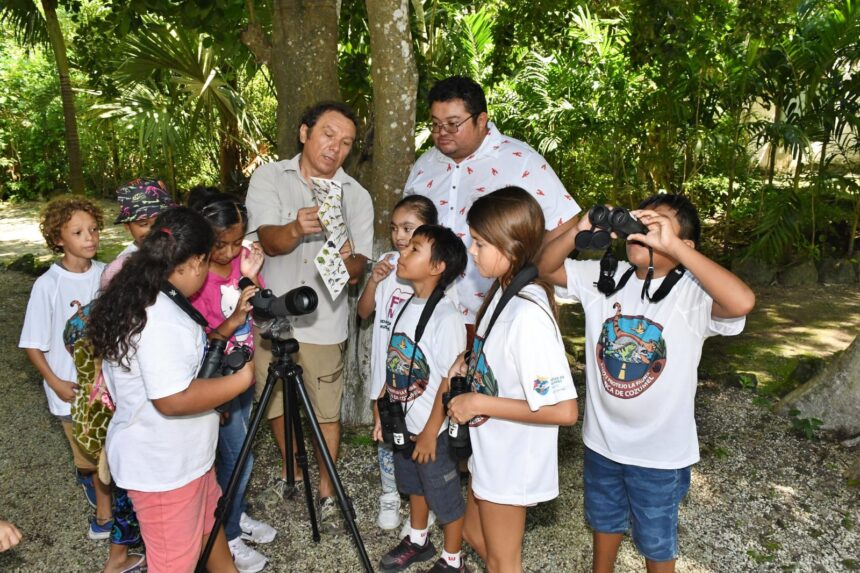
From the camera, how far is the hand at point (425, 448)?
2549 millimetres

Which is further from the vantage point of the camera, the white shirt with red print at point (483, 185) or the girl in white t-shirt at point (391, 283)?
the white shirt with red print at point (483, 185)

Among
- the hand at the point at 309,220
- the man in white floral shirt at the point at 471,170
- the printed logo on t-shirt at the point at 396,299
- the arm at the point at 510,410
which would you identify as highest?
the man in white floral shirt at the point at 471,170

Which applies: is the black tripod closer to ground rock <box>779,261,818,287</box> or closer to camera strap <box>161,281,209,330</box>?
camera strap <box>161,281,209,330</box>

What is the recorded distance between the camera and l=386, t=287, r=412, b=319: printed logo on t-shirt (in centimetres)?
294

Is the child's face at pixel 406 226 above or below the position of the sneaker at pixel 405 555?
above

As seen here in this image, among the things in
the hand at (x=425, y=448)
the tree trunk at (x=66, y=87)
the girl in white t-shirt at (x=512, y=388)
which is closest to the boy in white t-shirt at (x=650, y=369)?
the girl in white t-shirt at (x=512, y=388)

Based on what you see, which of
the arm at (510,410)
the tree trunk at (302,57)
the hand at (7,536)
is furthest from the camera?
the tree trunk at (302,57)

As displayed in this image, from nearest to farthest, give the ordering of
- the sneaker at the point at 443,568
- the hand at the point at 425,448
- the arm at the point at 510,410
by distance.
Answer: the arm at the point at 510,410, the hand at the point at 425,448, the sneaker at the point at 443,568

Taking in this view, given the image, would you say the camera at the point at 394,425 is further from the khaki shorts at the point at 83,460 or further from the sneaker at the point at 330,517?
the khaki shorts at the point at 83,460

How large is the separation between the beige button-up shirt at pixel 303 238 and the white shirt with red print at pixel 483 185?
0.38 meters

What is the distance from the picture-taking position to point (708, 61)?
6.96 meters

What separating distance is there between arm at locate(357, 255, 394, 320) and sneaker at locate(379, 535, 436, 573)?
103 centimetres

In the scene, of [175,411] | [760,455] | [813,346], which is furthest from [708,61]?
[175,411]

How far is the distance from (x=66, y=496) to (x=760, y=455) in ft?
12.5
